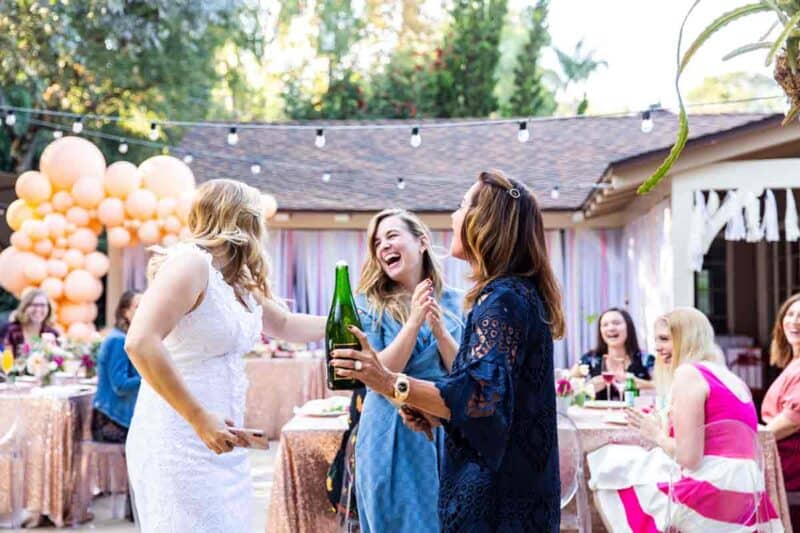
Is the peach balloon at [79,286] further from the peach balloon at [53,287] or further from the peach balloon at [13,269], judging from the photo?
the peach balloon at [13,269]

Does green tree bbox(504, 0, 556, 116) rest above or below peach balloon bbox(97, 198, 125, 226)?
above

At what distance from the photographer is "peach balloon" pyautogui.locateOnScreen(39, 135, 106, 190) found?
12930 millimetres

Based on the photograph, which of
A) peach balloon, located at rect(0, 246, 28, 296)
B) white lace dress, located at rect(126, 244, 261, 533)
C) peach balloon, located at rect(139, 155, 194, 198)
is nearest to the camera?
white lace dress, located at rect(126, 244, 261, 533)

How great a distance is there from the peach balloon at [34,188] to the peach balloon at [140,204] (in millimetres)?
922

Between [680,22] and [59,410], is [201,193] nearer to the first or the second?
[680,22]

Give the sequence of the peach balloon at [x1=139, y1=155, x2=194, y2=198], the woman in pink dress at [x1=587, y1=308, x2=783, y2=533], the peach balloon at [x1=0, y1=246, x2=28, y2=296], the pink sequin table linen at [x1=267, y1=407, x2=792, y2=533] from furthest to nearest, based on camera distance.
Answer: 1. the peach balloon at [x1=139, y1=155, x2=194, y2=198]
2. the peach balloon at [x1=0, y1=246, x2=28, y2=296]
3. the pink sequin table linen at [x1=267, y1=407, x2=792, y2=533]
4. the woman in pink dress at [x1=587, y1=308, x2=783, y2=533]

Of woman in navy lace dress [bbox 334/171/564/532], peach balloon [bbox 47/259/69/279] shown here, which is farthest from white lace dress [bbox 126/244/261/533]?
peach balloon [bbox 47/259/69/279]

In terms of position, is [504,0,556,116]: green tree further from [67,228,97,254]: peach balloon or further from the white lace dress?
the white lace dress

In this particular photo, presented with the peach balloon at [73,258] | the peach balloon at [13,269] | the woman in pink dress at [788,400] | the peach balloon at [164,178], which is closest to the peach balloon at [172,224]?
the peach balloon at [164,178]

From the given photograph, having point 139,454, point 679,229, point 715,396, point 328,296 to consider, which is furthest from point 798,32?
point 328,296

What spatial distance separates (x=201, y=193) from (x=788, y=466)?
3976 mm

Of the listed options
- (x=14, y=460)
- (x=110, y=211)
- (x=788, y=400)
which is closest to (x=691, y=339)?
(x=788, y=400)

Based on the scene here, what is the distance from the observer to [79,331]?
12922mm

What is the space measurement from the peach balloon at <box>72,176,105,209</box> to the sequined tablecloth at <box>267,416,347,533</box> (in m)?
7.93
